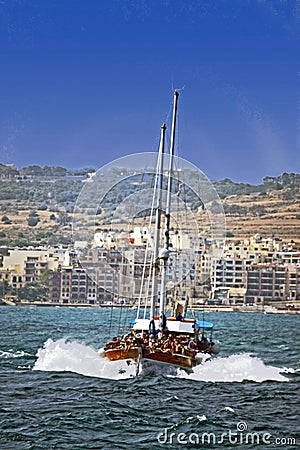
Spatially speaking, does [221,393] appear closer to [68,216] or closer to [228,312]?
[228,312]

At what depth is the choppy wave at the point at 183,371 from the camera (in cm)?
2267

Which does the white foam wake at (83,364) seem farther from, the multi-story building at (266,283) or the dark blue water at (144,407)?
the multi-story building at (266,283)

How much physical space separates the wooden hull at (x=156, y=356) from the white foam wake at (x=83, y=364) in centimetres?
32

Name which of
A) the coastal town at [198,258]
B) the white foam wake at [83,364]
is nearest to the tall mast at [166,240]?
the white foam wake at [83,364]

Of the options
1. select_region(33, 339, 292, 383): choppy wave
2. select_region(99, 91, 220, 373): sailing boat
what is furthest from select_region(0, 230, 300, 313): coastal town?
select_region(99, 91, 220, 373): sailing boat

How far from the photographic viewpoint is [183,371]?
2262 centimetres

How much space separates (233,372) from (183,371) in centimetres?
270

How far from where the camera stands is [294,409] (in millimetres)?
17688

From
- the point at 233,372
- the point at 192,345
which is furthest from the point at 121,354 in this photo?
the point at 233,372

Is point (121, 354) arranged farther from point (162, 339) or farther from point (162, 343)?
point (162, 339)

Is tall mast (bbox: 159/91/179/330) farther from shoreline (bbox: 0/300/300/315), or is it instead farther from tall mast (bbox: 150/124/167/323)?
shoreline (bbox: 0/300/300/315)

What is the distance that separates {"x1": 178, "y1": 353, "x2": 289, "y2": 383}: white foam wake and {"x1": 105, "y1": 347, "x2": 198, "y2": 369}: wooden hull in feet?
0.98

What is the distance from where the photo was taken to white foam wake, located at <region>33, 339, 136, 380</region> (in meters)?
22.7

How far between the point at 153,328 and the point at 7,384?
543 centimetres
